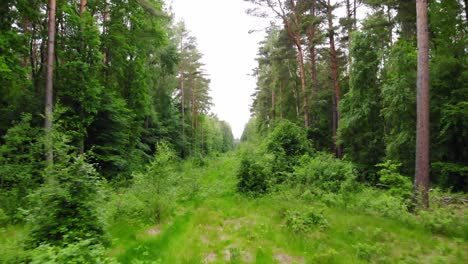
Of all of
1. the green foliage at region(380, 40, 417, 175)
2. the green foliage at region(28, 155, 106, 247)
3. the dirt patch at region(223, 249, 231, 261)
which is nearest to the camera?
the green foliage at region(28, 155, 106, 247)

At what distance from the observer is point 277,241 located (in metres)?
5.77

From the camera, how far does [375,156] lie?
13.6 m

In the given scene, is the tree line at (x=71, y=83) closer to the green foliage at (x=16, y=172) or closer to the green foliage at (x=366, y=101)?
the green foliage at (x=16, y=172)

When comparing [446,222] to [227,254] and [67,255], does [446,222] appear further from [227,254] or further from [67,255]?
[67,255]

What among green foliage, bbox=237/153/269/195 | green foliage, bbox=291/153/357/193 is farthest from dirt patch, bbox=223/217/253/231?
green foliage, bbox=291/153/357/193

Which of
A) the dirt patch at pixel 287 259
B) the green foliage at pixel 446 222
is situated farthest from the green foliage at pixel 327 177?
the dirt patch at pixel 287 259

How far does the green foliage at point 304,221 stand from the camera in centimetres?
633

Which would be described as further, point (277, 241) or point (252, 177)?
point (252, 177)

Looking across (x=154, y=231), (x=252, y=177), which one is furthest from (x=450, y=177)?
(x=154, y=231)

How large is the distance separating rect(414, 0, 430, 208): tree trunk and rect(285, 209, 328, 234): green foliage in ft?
9.60

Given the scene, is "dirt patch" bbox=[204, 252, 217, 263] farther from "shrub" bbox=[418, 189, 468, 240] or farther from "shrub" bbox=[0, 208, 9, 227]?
"shrub" bbox=[0, 208, 9, 227]

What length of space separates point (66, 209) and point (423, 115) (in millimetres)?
9651

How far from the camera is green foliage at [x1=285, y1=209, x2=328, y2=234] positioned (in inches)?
249

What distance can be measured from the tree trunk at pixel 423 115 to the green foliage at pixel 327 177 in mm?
2787
